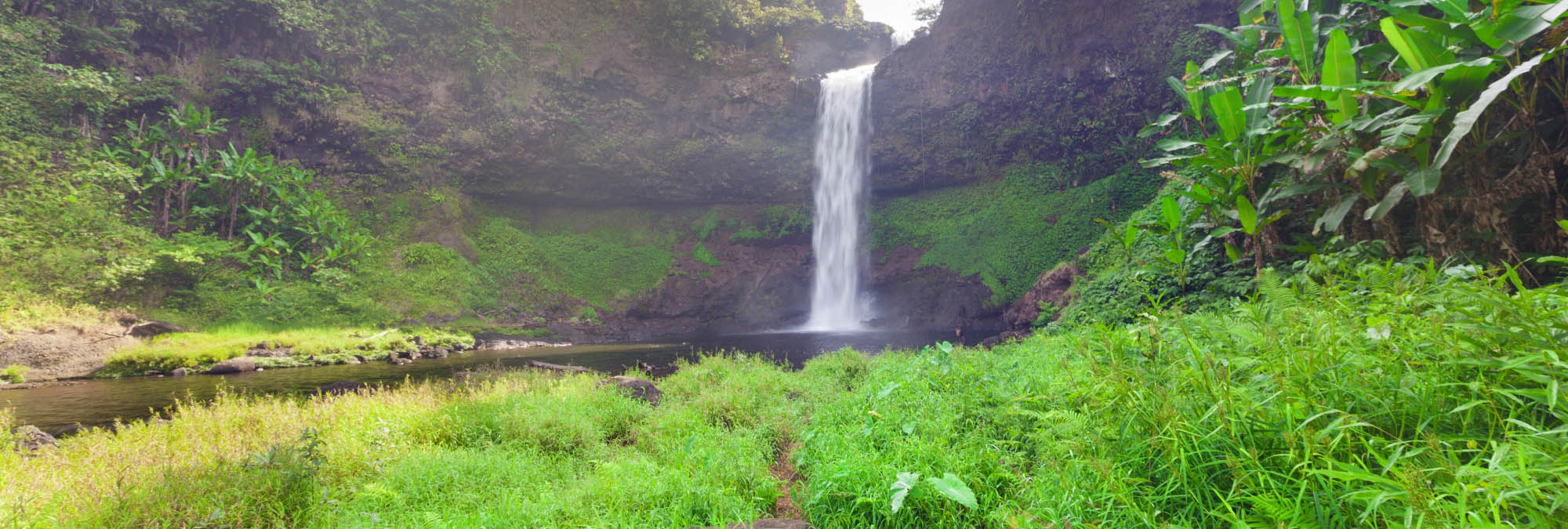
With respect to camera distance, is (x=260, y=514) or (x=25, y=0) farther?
(x=25, y=0)

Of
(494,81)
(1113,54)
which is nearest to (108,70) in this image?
(494,81)

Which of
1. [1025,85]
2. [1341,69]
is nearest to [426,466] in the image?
[1341,69]

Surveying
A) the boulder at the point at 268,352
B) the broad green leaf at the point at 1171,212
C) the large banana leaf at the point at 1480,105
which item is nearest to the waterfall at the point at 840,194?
the boulder at the point at 268,352

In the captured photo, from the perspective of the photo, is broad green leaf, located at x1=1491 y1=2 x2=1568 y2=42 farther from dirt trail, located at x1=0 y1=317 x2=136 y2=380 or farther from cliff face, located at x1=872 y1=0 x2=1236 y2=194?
cliff face, located at x1=872 y1=0 x2=1236 y2=194

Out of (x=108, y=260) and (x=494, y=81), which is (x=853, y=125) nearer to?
(x=494, y=81)

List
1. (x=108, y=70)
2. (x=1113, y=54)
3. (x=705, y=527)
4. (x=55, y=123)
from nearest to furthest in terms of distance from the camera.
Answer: (x=705, y=527), (x=55, y=123), (x=108, y=70), (x=1113, y=54)

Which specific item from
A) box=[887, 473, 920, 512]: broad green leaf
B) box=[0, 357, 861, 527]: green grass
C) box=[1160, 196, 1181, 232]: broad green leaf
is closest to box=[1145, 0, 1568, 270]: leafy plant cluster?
box=[1160, 196, 1181, 232]: broad green leaf

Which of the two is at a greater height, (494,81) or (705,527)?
(494,81)

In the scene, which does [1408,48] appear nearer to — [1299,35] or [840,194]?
[1299,35]

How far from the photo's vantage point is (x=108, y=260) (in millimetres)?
17391

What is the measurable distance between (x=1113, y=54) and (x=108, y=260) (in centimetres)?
3742

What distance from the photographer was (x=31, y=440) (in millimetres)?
6215

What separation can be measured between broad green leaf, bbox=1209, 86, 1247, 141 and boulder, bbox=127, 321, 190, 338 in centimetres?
2414

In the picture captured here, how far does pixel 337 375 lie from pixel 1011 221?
2540 centimetres
